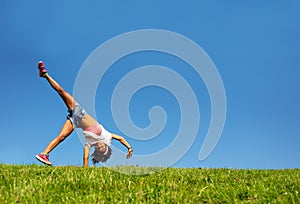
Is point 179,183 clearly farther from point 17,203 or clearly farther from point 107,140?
point 107,140

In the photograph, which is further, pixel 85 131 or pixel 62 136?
pixel 85 131

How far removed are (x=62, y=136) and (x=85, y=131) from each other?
89cm

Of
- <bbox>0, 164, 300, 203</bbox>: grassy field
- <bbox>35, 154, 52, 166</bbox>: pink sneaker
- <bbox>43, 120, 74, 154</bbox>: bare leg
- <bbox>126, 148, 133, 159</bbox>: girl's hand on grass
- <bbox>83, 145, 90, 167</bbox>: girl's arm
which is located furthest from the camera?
<bbox>126, 148, 133, 159</bbox>: girl's hand on grass

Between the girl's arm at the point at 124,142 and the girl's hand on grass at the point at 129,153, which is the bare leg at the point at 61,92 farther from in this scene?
the girl's hand on grass at the point at 129,153

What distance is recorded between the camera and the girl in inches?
540

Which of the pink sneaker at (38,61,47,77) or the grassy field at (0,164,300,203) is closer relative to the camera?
the grassy field at (0,164,300,203)

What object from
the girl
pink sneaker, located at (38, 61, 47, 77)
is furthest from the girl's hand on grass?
pink sneaker, located at (38, 61, 47, 77)

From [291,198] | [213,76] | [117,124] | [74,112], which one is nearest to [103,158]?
[74,112]

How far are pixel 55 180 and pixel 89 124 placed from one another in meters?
6.68

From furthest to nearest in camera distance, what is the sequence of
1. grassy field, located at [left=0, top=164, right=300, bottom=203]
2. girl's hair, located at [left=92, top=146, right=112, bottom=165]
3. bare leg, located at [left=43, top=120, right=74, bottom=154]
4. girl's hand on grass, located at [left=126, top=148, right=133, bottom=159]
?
girl's hair, located at [left=92, top=146, right=112, bottom=165] → girl's hand on grass, located at [left=126, top=148, right=133, bottom=159] → bare leg, located at [left=43, top=120, right=74, bottom=154] → grassy field, located at [left=0, top=164, right=300, bottom=203]

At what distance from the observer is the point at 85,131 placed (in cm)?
1416

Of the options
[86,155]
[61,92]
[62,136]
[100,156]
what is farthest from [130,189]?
[100,156]

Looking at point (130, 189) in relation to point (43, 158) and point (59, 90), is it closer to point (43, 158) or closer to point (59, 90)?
point (43, 158)

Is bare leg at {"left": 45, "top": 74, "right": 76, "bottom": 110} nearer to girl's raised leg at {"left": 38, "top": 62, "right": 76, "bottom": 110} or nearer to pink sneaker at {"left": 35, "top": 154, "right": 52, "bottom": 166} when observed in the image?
girl's raised leg at {"left": 38, "top": 62, "right": 76, "bottom": 110}
